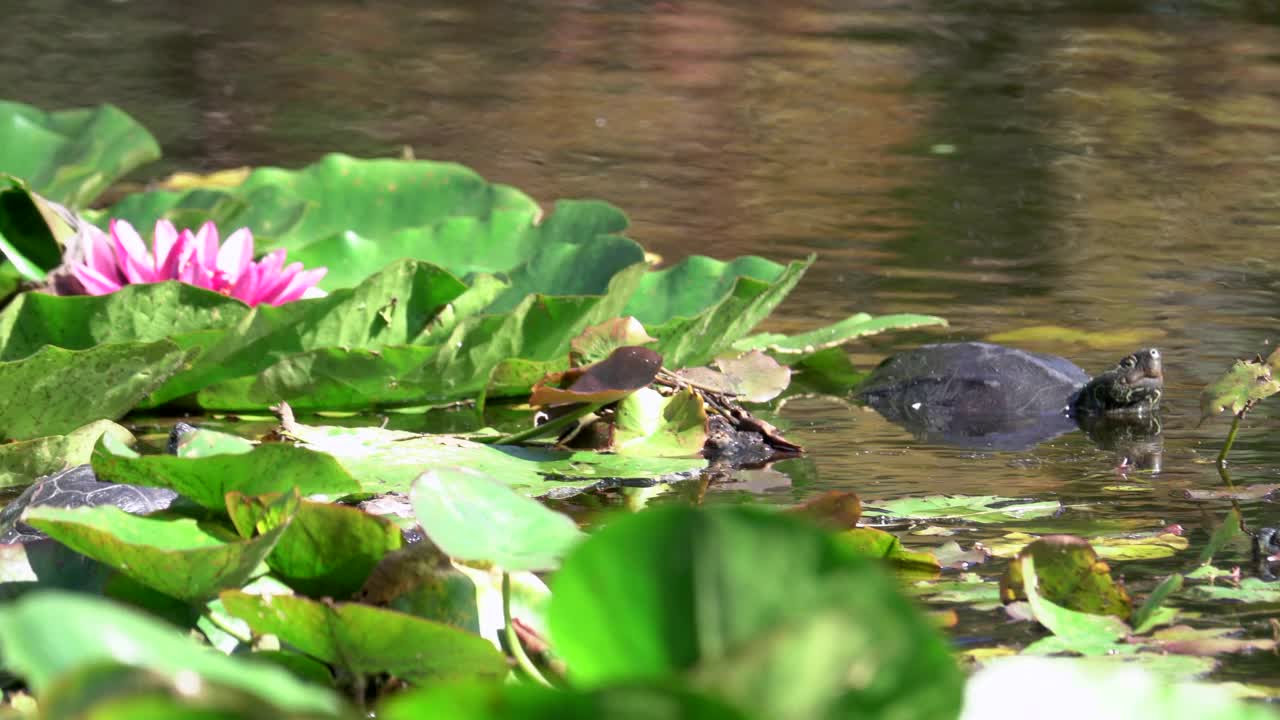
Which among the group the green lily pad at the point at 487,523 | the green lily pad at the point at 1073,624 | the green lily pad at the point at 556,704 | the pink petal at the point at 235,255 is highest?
the green lily pad at the point at 556,704

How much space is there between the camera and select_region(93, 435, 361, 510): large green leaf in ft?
3.71

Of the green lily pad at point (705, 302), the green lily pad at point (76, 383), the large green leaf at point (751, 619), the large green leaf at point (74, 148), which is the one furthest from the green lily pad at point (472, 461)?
the large green leaf at point (74, 148)

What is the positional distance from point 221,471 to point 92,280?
2.73 ft

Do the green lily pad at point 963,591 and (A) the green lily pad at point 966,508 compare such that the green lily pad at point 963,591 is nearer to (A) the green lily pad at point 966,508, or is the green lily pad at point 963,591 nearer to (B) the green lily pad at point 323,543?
(A) the green lily pad at point 966,508

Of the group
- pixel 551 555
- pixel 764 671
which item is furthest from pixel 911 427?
pixel 764 671

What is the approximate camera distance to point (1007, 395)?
2021 mm

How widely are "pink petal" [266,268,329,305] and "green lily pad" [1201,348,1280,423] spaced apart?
3.07ft

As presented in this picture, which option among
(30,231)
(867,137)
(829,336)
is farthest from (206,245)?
(867,137)

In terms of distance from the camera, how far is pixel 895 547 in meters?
1.28

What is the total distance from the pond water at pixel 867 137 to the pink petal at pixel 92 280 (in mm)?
735

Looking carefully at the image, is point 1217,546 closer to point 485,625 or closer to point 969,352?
point 485,625

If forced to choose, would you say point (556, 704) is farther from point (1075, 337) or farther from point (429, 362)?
point (1075, 337)

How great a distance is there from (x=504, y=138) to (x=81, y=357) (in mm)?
2601

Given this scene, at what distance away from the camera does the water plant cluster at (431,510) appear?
23.2 inches
